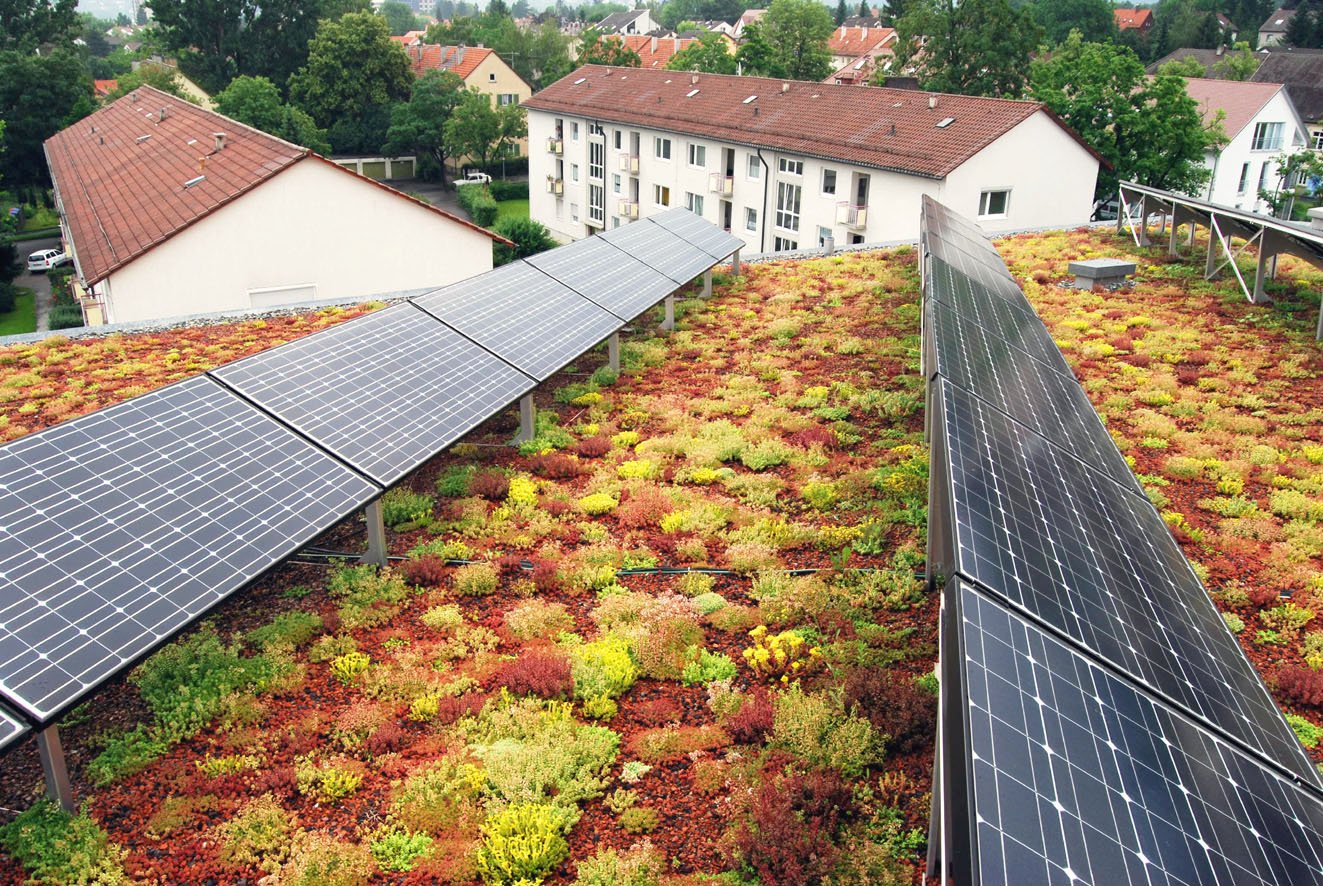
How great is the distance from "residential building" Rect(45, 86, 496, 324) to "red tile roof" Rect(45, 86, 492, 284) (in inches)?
3.4

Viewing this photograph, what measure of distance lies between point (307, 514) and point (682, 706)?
439cm

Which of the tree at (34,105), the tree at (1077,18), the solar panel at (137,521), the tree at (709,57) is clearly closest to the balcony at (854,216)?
the solar panel at (137,521)

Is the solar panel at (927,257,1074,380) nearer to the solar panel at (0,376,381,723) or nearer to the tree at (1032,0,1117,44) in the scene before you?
the solar panel at (0,376,381,723)

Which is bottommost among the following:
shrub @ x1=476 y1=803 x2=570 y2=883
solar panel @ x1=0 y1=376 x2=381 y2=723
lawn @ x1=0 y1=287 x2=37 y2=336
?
lawn @ x1=0 y1=287 x2=37 y2=336

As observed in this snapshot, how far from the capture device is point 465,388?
13906 mm

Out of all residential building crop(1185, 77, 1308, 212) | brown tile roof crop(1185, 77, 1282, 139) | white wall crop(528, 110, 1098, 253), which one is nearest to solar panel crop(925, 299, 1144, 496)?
white wall crop(528, 110, 1098, 253)

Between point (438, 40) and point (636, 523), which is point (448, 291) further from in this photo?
point (438, 40)

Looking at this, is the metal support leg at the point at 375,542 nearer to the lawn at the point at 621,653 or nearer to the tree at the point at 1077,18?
the lawn at the point at 621,653

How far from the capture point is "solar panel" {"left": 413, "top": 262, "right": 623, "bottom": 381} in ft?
51.5

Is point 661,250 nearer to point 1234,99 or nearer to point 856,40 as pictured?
point 1234,99

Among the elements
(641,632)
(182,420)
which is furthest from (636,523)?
(182,420)

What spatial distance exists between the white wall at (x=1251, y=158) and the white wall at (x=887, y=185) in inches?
1179

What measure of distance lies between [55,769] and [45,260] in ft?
204

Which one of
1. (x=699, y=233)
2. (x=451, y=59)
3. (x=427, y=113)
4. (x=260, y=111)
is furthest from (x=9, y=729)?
(x=451, y=59)
